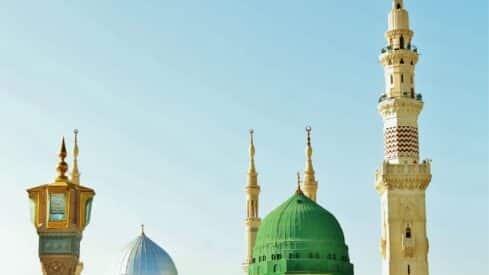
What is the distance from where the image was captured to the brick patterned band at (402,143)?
56906 mm

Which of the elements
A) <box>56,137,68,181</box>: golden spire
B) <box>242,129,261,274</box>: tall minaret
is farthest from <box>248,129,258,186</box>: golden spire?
<box>56,137,68,181</box>: golden spire

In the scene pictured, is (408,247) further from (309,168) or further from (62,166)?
(62,166)

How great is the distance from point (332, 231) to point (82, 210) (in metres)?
39.8

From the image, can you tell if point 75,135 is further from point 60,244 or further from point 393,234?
point 60,244

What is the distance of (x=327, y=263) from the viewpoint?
59.8m

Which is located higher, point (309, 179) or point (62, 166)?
point (309, 179)

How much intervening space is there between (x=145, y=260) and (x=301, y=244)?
67.0ft

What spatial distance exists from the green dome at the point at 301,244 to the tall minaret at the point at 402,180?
13.3 ft

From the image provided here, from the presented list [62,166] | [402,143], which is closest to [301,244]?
[402,143]

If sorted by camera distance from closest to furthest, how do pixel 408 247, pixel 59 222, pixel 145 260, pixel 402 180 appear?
pixel 59 222, pixel 408 247, pixel 402 180, pixel 145 260

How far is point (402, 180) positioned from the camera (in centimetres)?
5647

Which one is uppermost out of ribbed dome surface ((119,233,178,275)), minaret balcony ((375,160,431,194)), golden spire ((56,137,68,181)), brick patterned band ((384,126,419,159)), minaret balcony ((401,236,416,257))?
brick patterned band ((384,126,419,159))

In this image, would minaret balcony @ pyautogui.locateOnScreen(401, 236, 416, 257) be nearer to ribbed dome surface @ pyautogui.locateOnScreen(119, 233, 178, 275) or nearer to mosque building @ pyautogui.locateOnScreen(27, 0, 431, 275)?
mosque building @ pyautogui.locateOnScreen(27, 0, 431, 275)

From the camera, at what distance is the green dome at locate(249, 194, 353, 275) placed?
59.5 metres
